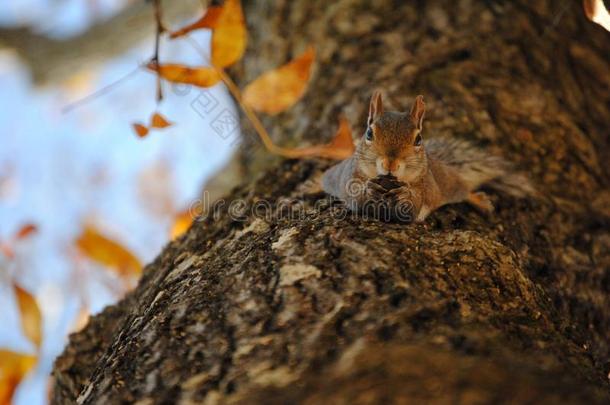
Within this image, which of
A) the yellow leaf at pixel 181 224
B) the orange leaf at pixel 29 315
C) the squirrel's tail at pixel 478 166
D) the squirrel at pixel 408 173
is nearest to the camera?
the orange leaf at pixel 29 315

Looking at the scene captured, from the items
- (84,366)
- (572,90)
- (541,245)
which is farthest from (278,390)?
(572,90)

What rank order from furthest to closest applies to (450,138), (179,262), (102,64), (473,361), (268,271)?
(102,64), (450,138), (179,262), (268,271), (473,361)

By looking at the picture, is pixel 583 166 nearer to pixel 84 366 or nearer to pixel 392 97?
pixel 392 97

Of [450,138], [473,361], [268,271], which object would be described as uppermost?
[450,138]

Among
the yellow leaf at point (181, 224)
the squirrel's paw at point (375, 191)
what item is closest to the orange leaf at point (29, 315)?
the yellow leaf at point (181, 224)

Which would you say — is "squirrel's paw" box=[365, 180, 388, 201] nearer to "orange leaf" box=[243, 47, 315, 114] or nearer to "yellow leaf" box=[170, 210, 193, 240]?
"orange leaf" box=[243, 47, 315, 114]

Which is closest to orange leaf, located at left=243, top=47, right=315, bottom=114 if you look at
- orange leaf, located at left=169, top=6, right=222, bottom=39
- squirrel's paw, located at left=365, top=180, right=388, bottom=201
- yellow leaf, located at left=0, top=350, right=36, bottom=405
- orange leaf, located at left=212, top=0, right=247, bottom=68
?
orange leaf, located at left=212, top=0, right=247, bottom=68

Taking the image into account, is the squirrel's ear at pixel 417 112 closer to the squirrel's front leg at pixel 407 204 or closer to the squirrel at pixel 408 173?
the squirrel at pixel 408 173
